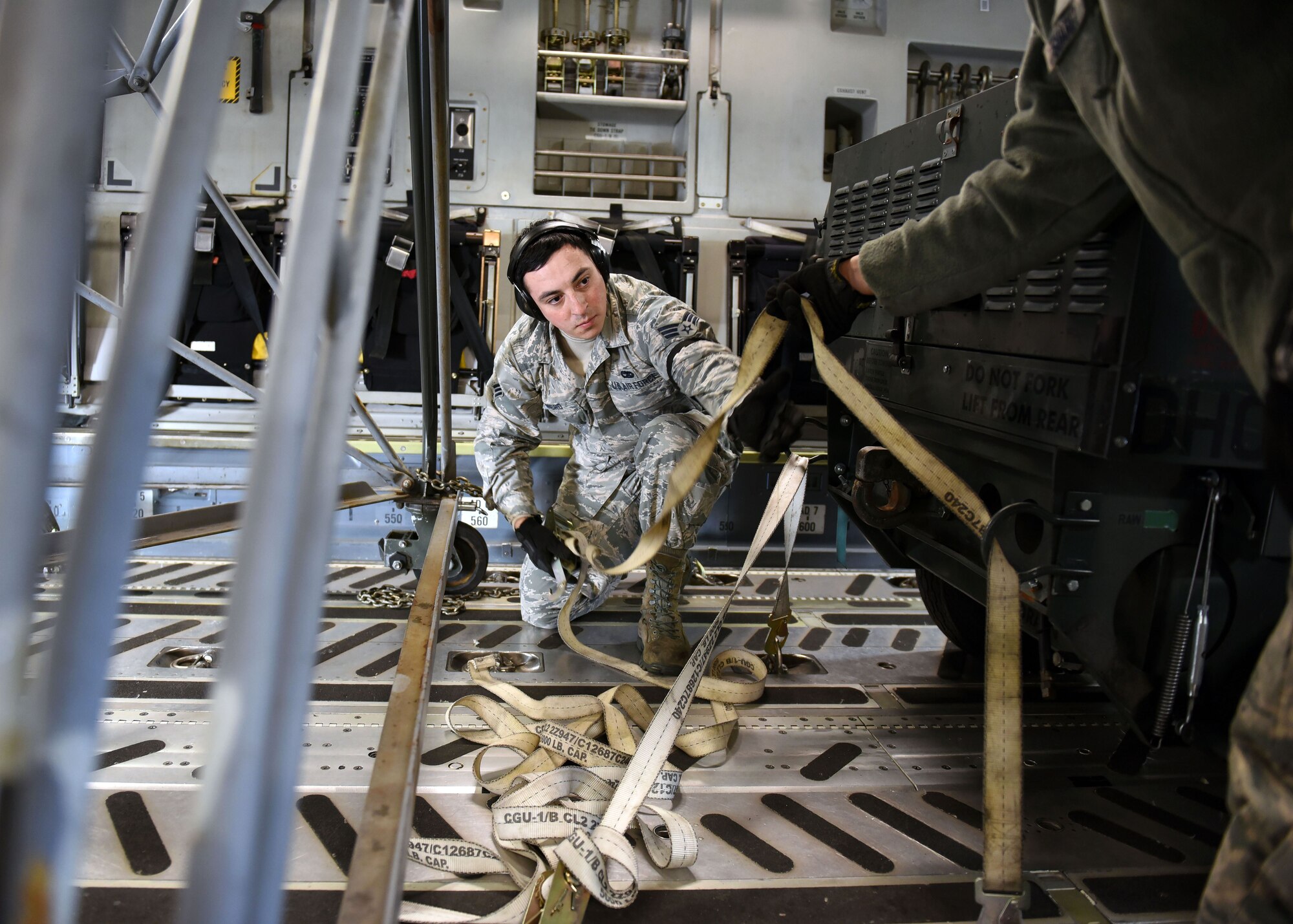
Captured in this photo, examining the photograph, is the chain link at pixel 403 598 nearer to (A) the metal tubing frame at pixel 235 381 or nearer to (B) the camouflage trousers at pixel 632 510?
(B) the camouflage trousers at pixel 632 510

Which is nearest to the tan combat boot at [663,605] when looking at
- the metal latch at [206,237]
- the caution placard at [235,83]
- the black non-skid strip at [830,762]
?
the black non-skid strip at [830,762]

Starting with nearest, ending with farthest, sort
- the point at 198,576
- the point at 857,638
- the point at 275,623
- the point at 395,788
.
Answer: the point at 275,623
the point at 395,788
the point at 857,638
the point at 198,576

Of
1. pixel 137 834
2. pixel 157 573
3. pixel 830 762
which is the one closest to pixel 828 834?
pixel 830 762

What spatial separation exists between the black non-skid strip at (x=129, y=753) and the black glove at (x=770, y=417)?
1655 mm

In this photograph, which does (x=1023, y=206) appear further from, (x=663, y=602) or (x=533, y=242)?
(x=663, y=602)

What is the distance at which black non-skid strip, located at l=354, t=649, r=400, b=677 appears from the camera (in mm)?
2498

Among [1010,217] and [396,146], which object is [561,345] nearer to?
[1010,217]

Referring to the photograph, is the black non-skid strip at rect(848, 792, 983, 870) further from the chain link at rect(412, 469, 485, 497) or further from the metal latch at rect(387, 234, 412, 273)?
the metal latch at rect(387, 234, 412, 273)

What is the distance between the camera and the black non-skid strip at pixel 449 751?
207cm

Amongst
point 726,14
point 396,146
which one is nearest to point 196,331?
point 396,146

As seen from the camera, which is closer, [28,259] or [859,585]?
[28,259]

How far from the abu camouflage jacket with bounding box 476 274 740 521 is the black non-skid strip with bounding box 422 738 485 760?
3.23 ft

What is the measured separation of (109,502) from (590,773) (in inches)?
59.9

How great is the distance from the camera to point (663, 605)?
9.34 feet
